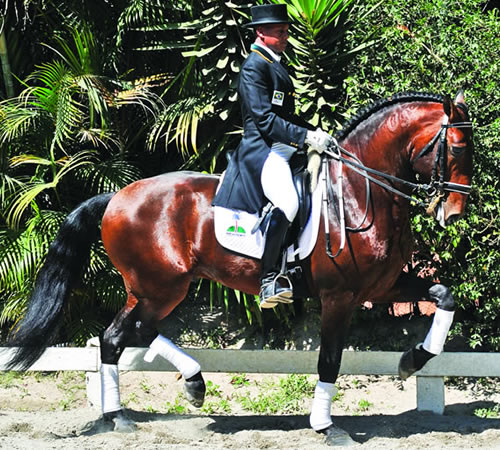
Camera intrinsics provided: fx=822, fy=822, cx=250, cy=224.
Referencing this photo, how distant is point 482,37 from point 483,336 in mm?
2700

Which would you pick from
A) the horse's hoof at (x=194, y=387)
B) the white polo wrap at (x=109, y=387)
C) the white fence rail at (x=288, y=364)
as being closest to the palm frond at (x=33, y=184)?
the white fence rail at (x=288, y=364)

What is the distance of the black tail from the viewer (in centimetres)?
621

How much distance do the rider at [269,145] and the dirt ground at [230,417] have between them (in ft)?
3.82

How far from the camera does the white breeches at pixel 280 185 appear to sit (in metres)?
5.55

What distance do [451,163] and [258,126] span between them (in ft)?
4.33

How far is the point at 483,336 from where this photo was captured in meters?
7.59

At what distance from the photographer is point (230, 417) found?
6602mm

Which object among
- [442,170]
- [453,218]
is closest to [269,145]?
[442,170]

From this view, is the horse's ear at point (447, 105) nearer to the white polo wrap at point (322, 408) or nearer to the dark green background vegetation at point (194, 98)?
the dark green background vegetation at point (194, 98)

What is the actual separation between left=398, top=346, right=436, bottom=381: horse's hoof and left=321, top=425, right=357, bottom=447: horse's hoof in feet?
2.12

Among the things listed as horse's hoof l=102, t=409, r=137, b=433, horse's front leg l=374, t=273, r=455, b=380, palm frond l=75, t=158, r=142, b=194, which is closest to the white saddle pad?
horse's front leg l=374, t=273, r=455, b=380

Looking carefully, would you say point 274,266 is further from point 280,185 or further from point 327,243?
point 280,185

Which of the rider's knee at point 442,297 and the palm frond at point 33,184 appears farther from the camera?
the palm frond at point 33,184

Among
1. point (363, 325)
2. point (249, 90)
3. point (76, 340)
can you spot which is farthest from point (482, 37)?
point (76, 340)
